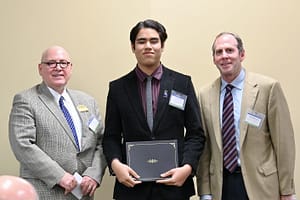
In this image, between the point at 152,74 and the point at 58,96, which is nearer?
the point at 152,74

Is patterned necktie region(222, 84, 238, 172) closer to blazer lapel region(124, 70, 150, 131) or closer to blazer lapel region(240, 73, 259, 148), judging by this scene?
blazer lapel region(240, 73, 259, 148)

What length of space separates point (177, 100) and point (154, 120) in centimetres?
19

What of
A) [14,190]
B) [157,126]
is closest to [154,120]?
[157,126]

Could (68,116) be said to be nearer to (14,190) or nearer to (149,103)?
(149,103)

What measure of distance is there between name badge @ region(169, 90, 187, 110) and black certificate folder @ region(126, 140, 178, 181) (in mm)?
232

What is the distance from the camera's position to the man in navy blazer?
2.65 metres

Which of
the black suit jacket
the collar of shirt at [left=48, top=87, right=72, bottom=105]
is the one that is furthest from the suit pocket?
the collar of shirt at [left=48, top=87, right=72, bottom=105]

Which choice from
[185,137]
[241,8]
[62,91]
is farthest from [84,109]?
[241,8]

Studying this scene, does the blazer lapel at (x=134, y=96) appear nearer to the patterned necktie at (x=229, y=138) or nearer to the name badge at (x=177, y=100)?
the name badge at (x=177, y=100)

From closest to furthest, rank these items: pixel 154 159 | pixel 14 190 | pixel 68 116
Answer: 1. pixel 14 190
2. pixel 154 159
3. pixel 68 116

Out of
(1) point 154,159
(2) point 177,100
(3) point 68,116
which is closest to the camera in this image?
(1) point 154,159

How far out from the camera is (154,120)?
269 centimetres

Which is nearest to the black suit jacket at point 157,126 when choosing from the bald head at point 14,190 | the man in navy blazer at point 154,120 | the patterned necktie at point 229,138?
the man in navy blazer at point 154,120

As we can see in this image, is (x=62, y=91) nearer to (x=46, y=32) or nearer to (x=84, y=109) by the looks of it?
(x=84, y=109)
